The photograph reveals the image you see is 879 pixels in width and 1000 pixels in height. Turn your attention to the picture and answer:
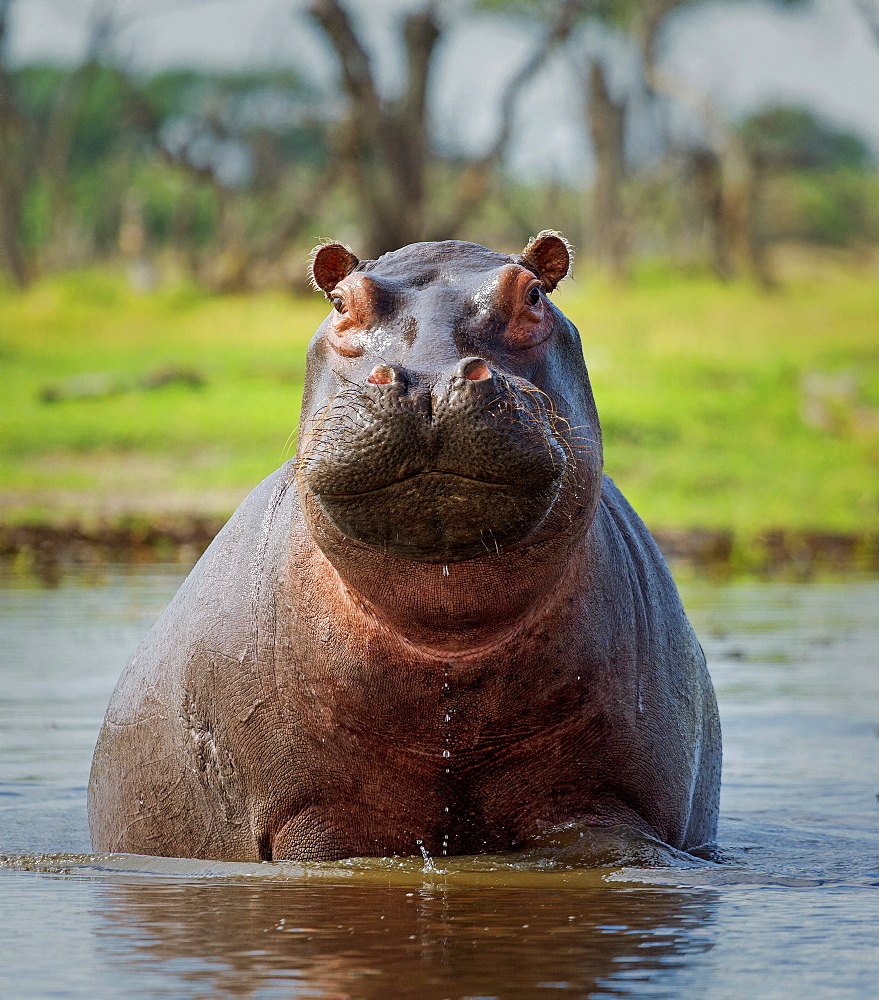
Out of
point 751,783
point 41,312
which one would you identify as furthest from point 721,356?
point 751,783

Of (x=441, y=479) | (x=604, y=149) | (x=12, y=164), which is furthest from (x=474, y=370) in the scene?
(x=12, y=164)

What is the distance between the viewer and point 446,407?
3.71 meters

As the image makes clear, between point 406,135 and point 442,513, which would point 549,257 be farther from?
point 406,135

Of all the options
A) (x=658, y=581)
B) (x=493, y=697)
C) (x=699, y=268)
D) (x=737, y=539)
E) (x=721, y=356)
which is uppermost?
(x=699, y=268)

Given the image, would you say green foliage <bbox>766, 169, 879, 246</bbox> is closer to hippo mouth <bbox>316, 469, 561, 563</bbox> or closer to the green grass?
the green grass

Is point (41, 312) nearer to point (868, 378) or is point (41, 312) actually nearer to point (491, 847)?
point (868, 378)

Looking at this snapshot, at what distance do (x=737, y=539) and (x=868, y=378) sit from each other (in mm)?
7057

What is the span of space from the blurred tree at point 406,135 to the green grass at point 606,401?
8.72 ft

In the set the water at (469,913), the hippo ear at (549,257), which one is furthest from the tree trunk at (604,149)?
the hippo ear at (549,257)

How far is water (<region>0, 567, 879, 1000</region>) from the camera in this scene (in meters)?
3.16

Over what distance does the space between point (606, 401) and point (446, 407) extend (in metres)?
16.8

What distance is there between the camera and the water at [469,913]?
10.4 feet

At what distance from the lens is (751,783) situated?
6.29 metres

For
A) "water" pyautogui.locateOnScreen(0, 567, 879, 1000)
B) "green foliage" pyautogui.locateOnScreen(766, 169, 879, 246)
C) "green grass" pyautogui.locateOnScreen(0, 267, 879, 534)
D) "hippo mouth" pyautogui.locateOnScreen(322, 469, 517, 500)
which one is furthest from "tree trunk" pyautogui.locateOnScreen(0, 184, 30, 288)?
"hippo mouth" pyautogui.locateOnScreen(322, 469, 517, 500)
